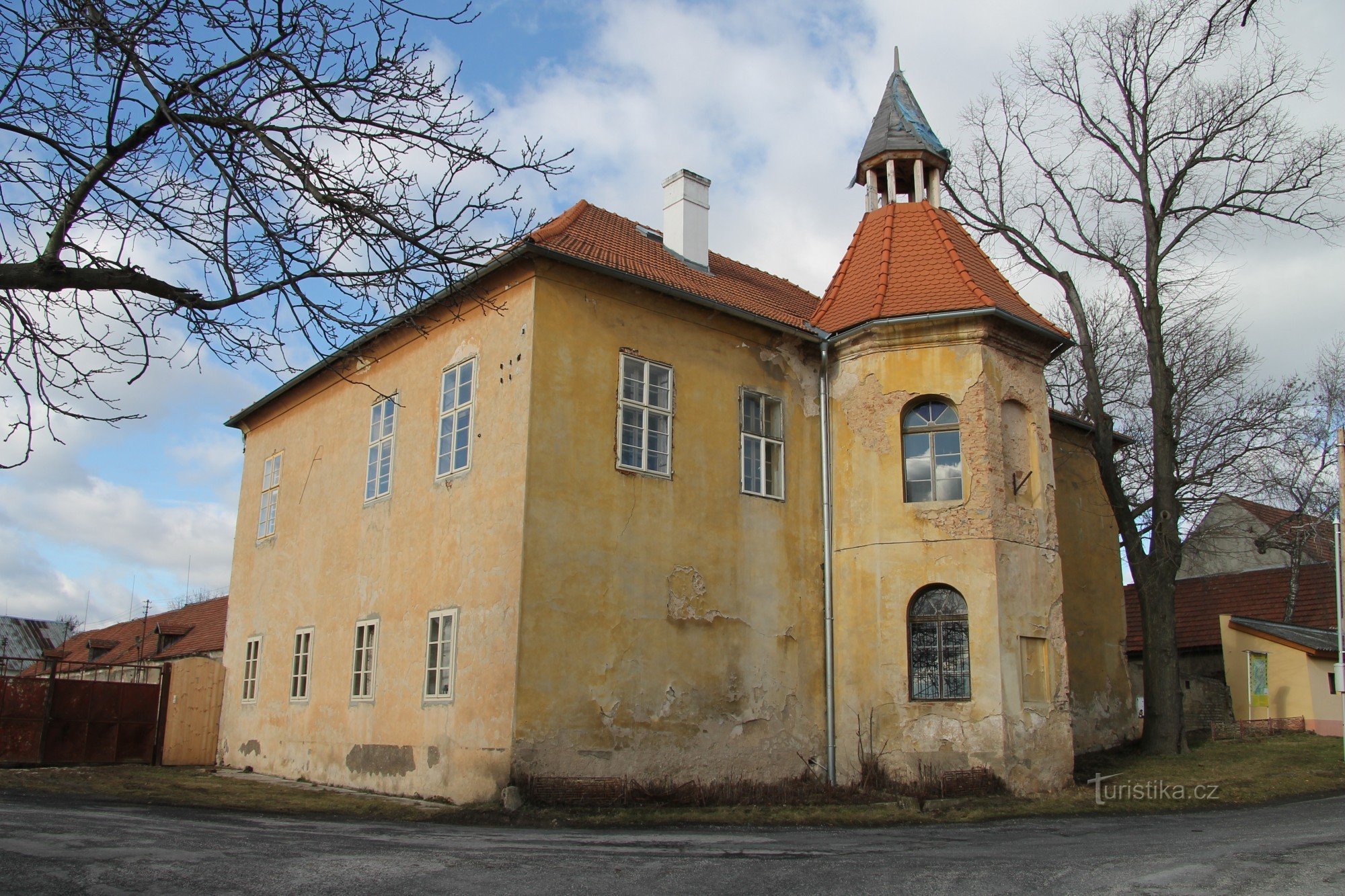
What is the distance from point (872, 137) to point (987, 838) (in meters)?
13.4

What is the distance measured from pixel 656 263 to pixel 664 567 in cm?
463

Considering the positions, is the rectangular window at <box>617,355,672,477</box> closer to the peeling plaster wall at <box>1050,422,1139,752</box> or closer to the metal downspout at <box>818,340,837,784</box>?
the metal downspout at <box>818,340,837,784</box>

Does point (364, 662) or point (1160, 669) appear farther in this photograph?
point (1160, 669)

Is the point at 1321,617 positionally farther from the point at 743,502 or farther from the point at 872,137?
the point at 743,502

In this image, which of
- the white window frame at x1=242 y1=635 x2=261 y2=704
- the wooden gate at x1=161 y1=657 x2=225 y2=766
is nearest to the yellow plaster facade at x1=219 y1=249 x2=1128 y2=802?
the white window frame at x1=242 y1=635 x2=261 y2=704

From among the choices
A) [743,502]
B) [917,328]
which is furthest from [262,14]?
[917,328]

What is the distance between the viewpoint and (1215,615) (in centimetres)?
2841

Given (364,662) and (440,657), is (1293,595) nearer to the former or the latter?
(440,657)

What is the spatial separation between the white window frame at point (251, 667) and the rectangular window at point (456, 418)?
7.19 m

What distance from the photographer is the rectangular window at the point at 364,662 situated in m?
14.7

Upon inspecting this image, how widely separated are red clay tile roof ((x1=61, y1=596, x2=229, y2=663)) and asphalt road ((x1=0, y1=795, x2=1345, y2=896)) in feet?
56.4

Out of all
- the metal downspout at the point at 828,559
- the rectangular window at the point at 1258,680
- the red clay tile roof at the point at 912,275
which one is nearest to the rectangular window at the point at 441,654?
the metal downspout at the point at 828,559

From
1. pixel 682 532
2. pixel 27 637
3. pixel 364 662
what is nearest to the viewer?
pixel 682 532

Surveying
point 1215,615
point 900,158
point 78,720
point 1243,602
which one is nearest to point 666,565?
point 900,158
